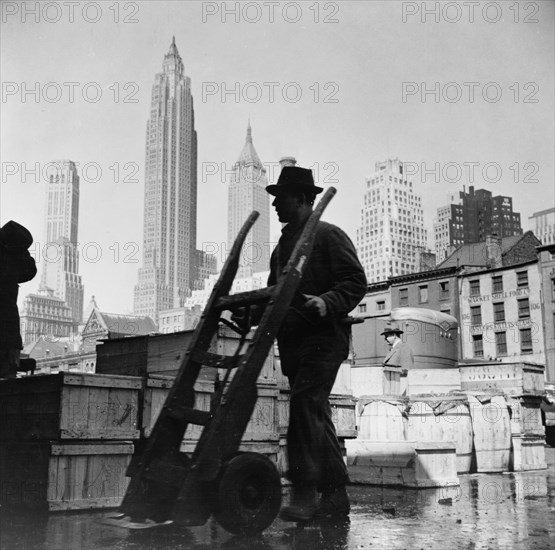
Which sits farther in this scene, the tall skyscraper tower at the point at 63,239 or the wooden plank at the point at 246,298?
the tall skyscraper tower at the point at 63,239

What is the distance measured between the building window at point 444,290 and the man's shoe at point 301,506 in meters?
57.4

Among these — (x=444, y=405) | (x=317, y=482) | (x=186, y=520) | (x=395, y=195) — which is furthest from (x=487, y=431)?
(x=395, y=195)

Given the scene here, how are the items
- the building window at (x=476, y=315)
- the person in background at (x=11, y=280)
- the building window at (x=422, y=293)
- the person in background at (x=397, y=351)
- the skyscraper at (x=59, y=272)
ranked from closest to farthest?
the person in background at (x=11, y=280), the person in background at (x=397, y=351), the building window at (x=476, y=315), the building window at (x=422, y=293), the skyscraper at (x=59, y=272)

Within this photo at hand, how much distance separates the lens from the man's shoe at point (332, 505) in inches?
187

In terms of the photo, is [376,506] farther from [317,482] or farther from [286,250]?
[286,250]

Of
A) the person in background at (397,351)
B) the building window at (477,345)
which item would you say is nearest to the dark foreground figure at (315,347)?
the person in background at (397,351)

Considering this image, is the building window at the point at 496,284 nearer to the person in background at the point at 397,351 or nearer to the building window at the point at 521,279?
the building window at the point at 521,279

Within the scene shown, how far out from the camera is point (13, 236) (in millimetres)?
7344

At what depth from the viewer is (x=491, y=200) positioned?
152m

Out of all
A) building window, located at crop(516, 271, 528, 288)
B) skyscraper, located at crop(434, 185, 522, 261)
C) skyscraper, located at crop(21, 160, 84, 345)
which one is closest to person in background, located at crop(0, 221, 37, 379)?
building window, located at crop(516, 271, 528, 288)

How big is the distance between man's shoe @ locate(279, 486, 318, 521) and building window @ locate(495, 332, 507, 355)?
54329mm

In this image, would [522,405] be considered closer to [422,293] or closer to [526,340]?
[526,340]

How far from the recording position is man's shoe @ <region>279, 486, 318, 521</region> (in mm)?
4578

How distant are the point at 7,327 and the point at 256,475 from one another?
3990mm
